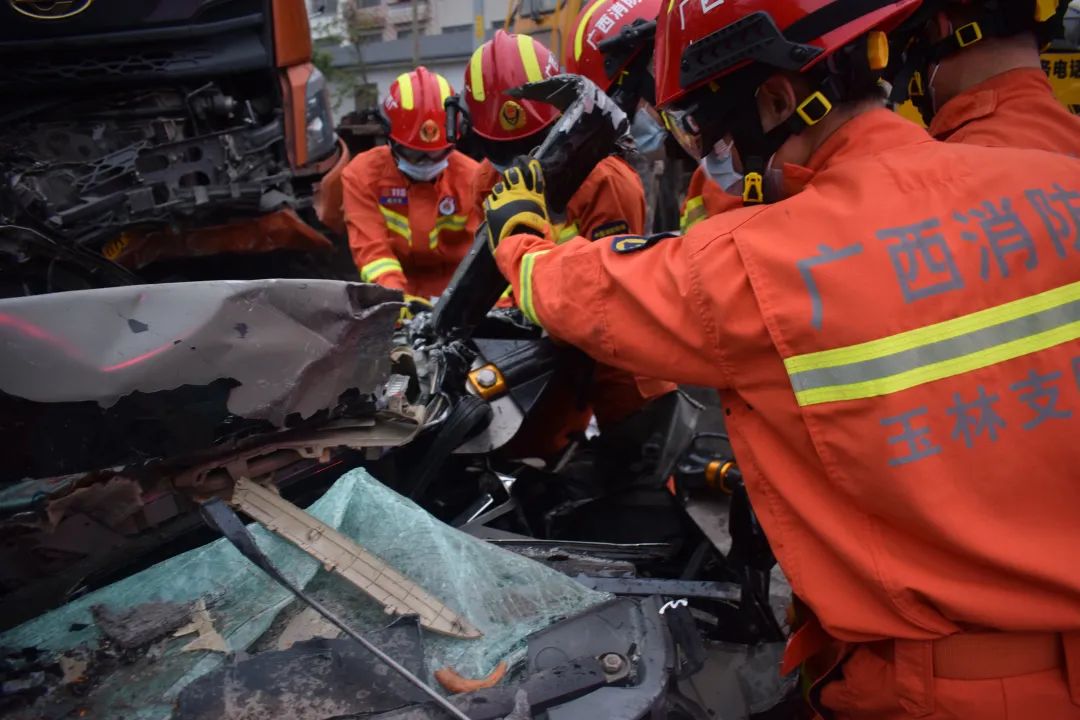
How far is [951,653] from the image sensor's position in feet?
3.98

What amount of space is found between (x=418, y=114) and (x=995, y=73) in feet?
9.28

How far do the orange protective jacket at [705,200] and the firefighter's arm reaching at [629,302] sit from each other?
217mm

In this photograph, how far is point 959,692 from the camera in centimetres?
120

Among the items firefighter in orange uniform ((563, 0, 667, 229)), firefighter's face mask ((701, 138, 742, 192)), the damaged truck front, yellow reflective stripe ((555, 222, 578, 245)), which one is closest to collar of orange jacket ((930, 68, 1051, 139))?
firefighter's face mask ((701, 138, 742, 192))

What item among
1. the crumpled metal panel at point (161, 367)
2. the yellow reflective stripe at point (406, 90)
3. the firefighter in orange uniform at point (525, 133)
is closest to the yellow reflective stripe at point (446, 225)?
the yellow reflective stripe at point (406, 90)

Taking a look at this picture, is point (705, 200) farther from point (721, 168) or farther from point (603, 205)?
point (603, 205)

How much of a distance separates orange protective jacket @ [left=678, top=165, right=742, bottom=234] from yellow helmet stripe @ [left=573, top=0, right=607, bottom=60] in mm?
2131

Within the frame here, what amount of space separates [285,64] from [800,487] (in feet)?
12.7

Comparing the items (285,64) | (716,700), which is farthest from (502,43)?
(716,700)

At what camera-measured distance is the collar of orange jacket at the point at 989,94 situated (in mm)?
2035

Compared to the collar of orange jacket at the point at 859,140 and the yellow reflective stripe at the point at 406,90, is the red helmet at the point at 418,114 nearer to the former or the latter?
the yellow reflective stripe at the point at 406,90

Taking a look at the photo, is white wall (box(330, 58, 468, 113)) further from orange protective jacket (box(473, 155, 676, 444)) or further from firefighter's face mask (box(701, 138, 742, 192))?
firefighter's face mask (box(701, 138, 742, 192))

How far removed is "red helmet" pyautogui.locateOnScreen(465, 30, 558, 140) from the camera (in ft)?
10.4

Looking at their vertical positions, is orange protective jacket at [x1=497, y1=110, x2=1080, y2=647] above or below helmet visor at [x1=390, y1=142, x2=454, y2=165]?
→ above
